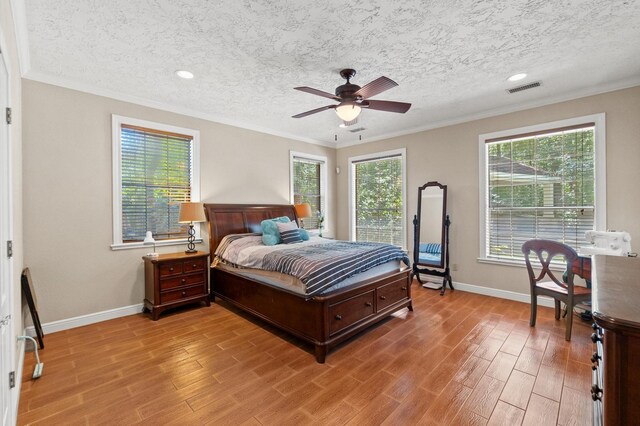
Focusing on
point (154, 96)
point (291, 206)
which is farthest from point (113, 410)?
point (291, 206)

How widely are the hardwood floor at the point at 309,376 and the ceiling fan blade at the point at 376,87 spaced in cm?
239

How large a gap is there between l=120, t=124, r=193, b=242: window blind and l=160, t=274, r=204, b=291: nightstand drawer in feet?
2.25

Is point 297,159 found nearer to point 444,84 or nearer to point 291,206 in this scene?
point 291,206

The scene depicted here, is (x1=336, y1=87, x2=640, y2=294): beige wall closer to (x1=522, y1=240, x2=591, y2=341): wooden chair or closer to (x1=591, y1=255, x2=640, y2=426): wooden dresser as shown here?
(x1=522, y1=240, x2=591, y2=341): wooden chair

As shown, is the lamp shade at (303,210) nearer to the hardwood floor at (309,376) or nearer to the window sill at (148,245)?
the window sill at (148,245)

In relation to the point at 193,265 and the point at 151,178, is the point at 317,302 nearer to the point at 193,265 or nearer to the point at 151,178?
the point at 193,265

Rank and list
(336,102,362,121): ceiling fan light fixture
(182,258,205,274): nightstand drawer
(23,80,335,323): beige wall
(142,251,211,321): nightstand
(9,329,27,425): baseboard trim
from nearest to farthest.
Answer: (9,329,27,425): baseboard trim < (336,102,362,121): ceiling fan light fixture < (23,80,335,323): beige wall < (142,251,211,321): nightstand < (182,258,205,274): nightstand drawer

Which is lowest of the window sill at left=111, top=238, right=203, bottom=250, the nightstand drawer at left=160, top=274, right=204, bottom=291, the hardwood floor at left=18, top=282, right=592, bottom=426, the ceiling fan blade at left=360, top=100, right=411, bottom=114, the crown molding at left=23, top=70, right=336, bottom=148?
the hardwood floor at left=18, top=282, right=592, bottom=426

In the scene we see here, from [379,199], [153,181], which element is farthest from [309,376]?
[379,199]

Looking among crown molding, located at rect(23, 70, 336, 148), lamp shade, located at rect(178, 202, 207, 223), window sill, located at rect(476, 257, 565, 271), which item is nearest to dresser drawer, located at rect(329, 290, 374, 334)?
lamp shade, located at rect(178, 202, 207, 223)

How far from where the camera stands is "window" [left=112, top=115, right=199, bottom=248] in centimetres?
359

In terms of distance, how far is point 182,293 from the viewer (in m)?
3.71

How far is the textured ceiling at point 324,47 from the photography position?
83.9 inches

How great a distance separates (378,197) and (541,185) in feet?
8.75
